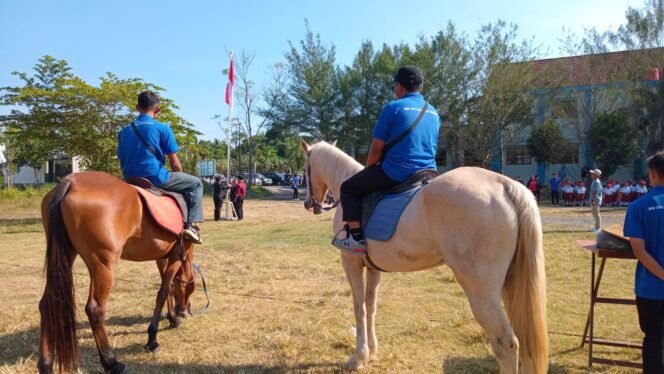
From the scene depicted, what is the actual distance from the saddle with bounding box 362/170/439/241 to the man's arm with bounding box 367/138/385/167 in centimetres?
28

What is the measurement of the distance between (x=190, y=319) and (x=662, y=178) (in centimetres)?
522

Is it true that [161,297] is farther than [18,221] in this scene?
No

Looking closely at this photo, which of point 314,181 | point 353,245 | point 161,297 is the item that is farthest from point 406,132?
point 161,297

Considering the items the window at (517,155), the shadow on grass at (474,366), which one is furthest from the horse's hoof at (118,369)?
the window at (517,155)

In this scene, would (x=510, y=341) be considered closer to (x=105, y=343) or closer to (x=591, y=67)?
(x=105, y=343)

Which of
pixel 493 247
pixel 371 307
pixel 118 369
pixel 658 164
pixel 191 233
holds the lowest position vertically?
pixel 118 369

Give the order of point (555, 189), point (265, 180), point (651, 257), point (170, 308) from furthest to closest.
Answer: point (265, 180)
point (555, 189)
point (170, 308)
point (651, 257)

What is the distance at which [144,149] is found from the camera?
511 cm

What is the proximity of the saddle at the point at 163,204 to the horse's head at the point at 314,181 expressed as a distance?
1425 millimetres

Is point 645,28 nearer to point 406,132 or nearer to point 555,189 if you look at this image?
point 555,189

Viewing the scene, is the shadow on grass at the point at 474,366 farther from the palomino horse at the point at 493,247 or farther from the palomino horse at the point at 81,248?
the palomino horse at the point at 81,248

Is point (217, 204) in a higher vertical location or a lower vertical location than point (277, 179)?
lower

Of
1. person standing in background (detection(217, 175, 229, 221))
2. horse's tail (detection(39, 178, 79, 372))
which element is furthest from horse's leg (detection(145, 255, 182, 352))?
person standing in background (detection(217, 175, 229, 221))

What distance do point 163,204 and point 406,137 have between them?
2756mm
